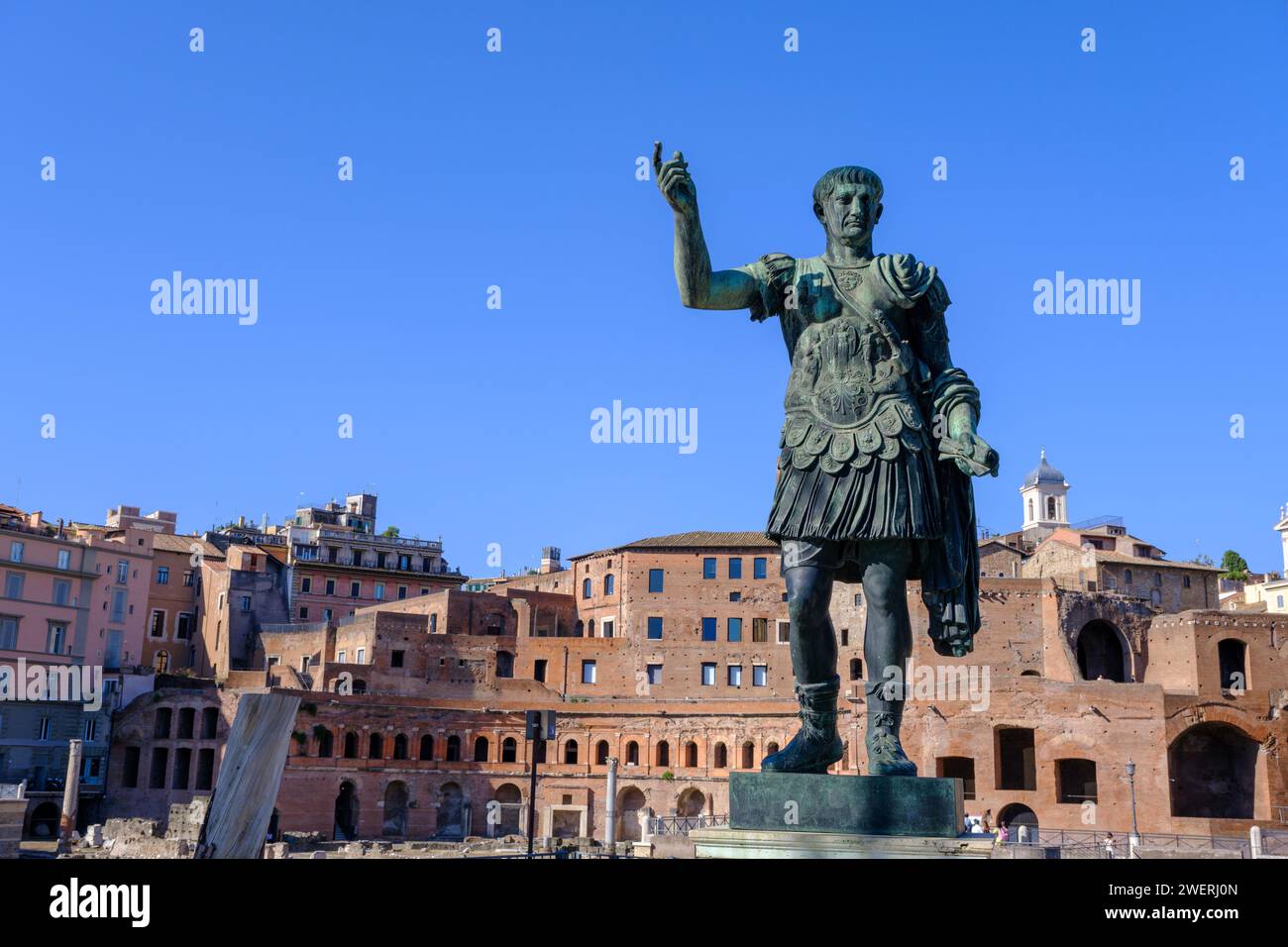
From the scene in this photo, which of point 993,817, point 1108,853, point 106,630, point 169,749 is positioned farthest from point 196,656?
point 1108,853

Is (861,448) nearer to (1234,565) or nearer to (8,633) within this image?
(8,633)

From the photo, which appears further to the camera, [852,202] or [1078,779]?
[1078,779]

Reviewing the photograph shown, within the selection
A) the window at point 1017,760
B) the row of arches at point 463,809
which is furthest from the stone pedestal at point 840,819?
the row of arches at point 463,809

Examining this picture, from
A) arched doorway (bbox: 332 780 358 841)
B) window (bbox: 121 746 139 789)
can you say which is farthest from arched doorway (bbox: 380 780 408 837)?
window (bbox: 121 746 139 789)

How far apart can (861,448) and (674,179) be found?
164 centimetres

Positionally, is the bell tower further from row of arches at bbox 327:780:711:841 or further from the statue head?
the statue head

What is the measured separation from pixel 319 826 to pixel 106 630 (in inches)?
637

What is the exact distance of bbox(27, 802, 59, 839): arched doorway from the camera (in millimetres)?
56000

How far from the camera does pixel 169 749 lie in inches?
2501

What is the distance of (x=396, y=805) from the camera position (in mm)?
66375

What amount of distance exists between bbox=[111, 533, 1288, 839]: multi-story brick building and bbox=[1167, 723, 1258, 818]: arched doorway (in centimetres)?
10

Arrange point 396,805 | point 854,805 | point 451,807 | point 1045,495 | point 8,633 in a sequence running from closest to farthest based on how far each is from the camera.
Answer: point 854,805
point 8,633
point 396,805
point 451,807
point 1045,495

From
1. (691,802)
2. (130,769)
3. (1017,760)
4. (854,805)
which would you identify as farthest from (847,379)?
(130,769)
